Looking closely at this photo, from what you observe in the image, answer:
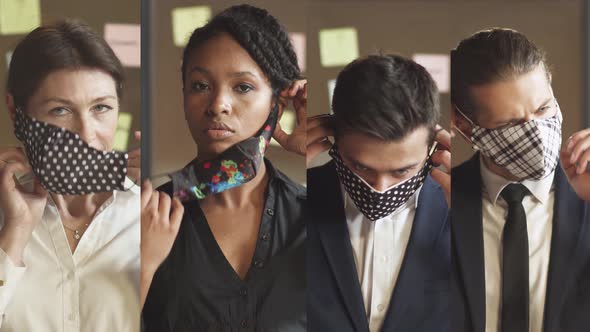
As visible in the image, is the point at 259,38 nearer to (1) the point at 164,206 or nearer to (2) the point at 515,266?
(1) the point at 164,206

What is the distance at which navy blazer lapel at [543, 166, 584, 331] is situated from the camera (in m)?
2.66

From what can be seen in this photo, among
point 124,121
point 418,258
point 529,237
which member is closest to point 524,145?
point 529,237

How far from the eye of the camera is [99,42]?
103 inches

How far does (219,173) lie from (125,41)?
1.90 feet

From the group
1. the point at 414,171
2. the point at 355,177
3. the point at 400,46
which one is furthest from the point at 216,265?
the point at 400,46

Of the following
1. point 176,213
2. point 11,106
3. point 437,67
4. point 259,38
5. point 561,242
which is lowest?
point 561,242

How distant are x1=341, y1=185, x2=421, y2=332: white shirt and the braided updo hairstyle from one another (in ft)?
1.62

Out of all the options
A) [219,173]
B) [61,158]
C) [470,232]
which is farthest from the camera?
[470,232]

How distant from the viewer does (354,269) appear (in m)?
2.71

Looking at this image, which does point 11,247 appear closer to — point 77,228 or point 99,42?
point 77,228

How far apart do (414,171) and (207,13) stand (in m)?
0.96

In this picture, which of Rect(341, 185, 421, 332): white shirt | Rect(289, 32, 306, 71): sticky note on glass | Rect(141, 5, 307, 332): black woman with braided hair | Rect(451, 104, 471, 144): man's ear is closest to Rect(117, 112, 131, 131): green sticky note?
Rect(141, 5, 307, 332): black woman with braided hair

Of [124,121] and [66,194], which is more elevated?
[124,121]

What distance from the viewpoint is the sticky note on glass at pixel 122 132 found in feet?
8.59
